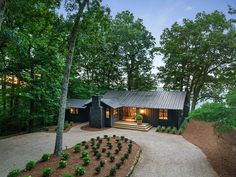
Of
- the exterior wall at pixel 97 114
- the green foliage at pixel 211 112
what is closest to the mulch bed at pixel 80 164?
the green foliage at pixel 211 112

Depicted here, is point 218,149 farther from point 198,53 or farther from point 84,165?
point 198,53

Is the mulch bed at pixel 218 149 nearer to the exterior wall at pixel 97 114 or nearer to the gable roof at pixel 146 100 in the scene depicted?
the gable roof at pixel 146 100

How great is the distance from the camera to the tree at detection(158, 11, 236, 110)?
24.7 meters

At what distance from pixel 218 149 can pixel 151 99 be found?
10952mm

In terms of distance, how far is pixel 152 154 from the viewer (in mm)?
12250

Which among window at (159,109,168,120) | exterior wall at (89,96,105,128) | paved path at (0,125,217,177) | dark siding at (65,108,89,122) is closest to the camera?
paved path at (0,125,217,177)

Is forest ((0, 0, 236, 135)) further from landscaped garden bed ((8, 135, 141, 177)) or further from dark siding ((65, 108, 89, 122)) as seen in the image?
landscaped garden bed ((8, 135, 141, 177))

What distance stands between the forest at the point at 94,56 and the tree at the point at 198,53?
0.38 feet

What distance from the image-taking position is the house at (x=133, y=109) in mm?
21109

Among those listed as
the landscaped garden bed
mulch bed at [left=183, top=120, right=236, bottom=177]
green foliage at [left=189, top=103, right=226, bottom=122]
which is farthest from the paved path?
green foliage at [left=189, top=103, right=226, bottom=122]

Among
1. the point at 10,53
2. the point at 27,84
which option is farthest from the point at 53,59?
the point at 27,84

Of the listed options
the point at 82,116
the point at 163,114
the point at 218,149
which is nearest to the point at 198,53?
the point at 163,114

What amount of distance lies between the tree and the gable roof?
20.7 feet

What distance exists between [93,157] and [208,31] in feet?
79.0
